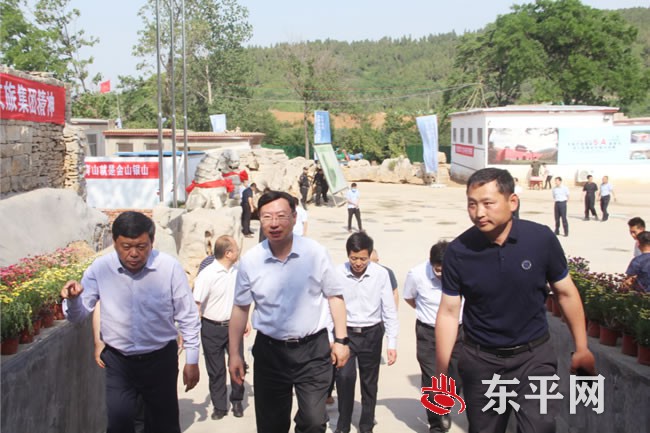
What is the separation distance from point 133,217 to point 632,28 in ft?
142

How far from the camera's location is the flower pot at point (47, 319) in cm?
491

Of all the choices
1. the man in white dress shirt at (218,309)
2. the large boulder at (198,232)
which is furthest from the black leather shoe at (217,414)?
the large boulder at (198,232)

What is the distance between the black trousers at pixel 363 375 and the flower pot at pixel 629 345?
185 cm

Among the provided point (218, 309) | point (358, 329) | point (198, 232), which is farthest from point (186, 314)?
point (198, 232)

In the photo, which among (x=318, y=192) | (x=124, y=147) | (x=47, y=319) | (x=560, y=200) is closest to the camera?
(x=47, y=319)

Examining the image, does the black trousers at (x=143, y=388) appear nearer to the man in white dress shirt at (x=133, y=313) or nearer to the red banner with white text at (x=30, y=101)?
the man in white dress shirt at (x=133, y=313)

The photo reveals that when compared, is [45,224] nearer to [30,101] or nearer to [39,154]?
[30,101]

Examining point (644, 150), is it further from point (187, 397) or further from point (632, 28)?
point (187, 397)

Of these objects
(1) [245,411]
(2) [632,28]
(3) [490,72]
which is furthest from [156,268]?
(3) [490,72]

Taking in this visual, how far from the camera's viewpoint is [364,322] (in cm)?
554

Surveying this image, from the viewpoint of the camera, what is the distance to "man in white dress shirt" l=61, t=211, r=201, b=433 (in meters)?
4.31

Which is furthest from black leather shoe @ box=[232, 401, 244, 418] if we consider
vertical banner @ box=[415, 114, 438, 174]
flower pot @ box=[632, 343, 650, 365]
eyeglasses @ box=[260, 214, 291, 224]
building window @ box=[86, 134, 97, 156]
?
vertical banner @ box=[415, 114, 438, 174]

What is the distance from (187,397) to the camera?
7.07 metres

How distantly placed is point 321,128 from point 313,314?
24097 mm
